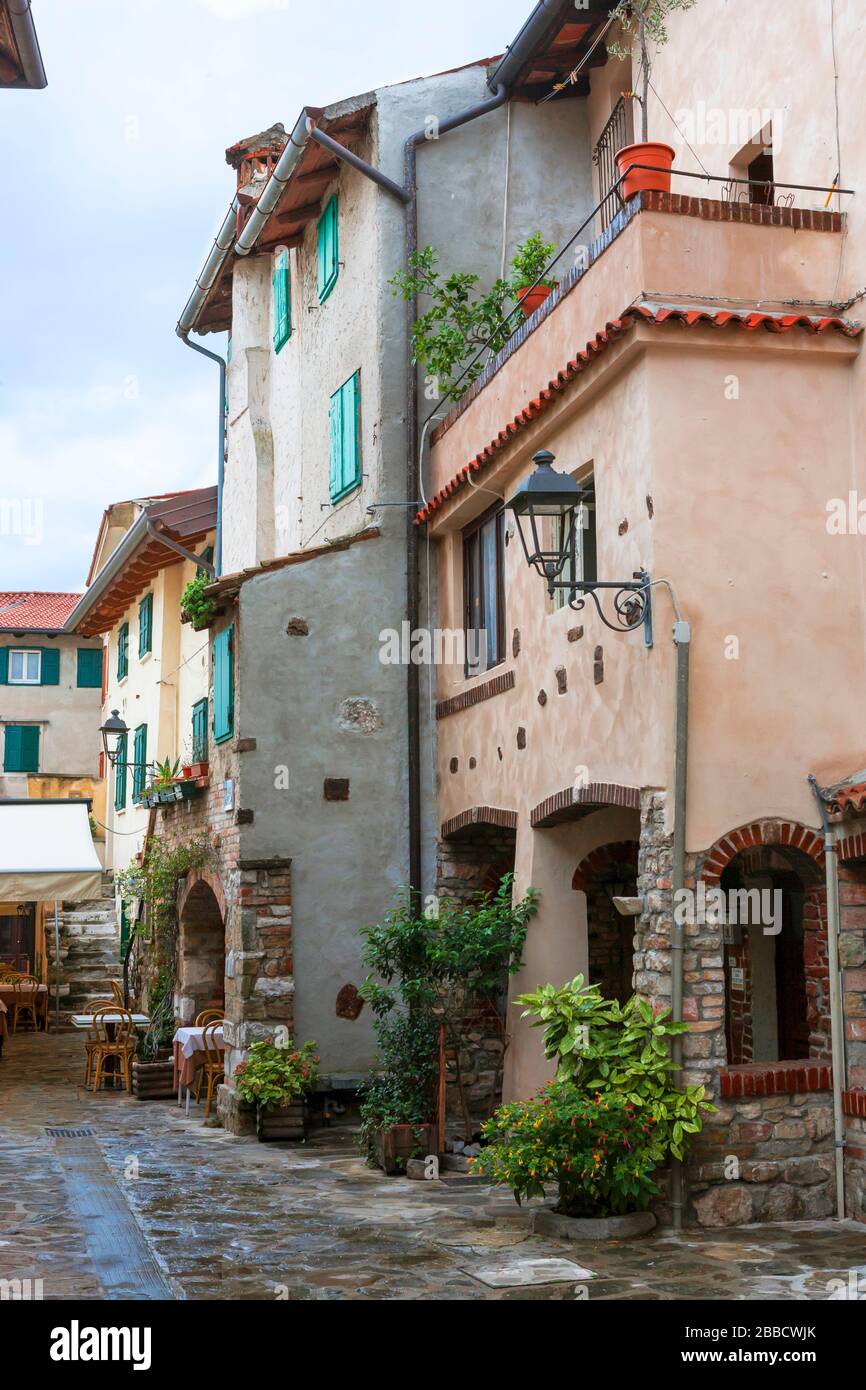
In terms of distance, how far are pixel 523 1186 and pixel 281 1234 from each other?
4.72 feet

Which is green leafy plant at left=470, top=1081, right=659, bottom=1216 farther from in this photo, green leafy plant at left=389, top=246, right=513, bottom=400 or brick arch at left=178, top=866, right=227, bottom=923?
green leafy plant at left=389, top=246, right=513, bottom=400

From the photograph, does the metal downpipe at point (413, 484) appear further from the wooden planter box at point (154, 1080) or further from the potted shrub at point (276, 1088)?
the wooden planter box at point (154, 1080)

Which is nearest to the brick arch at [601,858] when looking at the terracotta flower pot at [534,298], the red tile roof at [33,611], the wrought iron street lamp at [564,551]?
the wrought iron street lamp at [564,551]

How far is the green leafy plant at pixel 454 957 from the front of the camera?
406 inches

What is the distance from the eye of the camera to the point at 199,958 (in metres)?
15.9

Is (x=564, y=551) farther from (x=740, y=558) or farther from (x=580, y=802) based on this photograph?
(x=580, y=802)

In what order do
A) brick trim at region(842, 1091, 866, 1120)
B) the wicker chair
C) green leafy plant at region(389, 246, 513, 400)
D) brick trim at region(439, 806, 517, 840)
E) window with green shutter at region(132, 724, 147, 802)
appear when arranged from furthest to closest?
window with green shutter at region(132, 724, 147, 802), the wicker chair, green leafy plant at region(389, 246, 513, 400), brick trim at region(439, 806, 517, 840), brick trim at region(842, 1091, 866, 1120)

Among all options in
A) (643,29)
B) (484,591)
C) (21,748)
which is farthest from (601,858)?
(21,748)

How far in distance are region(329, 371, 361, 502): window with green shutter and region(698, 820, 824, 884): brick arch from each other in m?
6.54

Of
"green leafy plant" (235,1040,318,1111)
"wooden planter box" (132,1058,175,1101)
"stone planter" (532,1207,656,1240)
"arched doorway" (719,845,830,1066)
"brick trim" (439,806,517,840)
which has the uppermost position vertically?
"brick trim" (439,806,517,840)

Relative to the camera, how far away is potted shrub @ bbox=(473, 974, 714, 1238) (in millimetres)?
7742

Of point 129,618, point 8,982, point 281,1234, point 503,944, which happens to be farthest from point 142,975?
point 281,1234

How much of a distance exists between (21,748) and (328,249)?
2201cm

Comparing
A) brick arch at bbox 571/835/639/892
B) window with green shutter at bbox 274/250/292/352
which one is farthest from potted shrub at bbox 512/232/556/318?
brick arch at bbox 571/835/639/892
